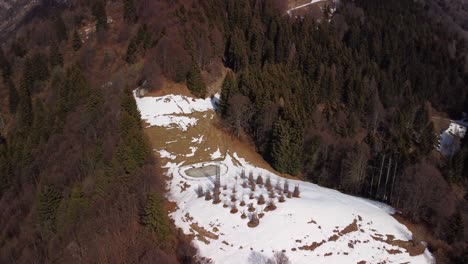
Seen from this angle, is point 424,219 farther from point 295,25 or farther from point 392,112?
point 295,25

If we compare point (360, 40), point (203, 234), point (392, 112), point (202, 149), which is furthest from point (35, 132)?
point (360, 40)

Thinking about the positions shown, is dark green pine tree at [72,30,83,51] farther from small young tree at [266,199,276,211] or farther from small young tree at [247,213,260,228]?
small young tree at [247,213,260,228]

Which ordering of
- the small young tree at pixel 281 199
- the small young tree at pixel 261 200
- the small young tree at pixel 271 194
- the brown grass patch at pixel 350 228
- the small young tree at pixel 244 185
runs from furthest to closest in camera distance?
1. the small young tree at pixel 244 185
2. the small young tree at pixel 271 194
3. the small young tree at pixel 281 199
4. the small young tree at pixel 261 200
5. the brown grass patch at pixel 350 228

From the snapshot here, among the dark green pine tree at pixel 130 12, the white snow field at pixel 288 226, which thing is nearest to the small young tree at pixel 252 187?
the white snow field at pixel 288 226

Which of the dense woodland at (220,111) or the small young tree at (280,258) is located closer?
the small young tree at (280,258)

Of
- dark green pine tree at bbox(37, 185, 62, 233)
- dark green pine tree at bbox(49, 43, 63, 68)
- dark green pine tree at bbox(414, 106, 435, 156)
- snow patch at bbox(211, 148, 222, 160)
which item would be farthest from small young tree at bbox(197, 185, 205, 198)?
dark green pine tree at bbox(49, 43, 63, 68)

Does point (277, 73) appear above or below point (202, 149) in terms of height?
above

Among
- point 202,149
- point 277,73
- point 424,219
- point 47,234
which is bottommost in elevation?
point 47,234

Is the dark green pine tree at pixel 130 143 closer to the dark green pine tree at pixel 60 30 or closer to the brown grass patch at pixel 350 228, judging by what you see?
the brown grass patch at pixel 350 228
